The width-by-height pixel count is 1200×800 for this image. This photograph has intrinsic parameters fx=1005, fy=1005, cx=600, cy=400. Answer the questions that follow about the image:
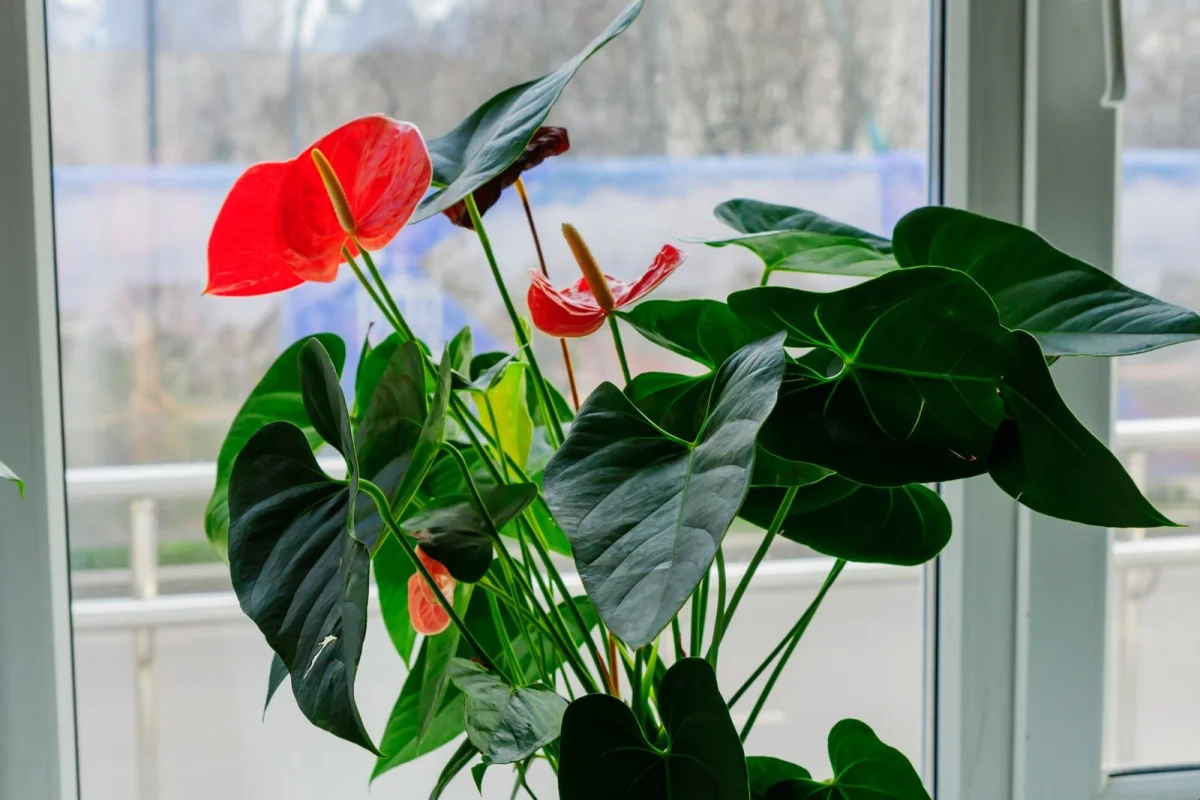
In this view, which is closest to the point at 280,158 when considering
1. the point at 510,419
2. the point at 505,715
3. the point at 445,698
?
the point at 510,419

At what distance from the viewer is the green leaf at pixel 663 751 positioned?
0.44 meters

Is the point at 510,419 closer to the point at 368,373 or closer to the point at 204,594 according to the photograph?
the point at 368,373

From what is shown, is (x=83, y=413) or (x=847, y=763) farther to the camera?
(x=83, y=413)

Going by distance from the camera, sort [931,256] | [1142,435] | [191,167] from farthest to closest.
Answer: [1142,435], [191,167], [931,256]

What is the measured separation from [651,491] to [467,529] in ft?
0.54

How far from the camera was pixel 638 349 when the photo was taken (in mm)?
1029

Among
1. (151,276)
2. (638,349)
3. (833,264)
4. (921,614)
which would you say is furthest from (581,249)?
(921,614)

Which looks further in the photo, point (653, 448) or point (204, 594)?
point (204, 594)

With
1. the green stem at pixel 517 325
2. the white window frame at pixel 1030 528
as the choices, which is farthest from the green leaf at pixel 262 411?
the white window frame at pixel 1030 528

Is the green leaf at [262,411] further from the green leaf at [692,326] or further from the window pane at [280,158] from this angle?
the window pane at [280,158]

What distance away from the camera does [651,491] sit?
39 cm

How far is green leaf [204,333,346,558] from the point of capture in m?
0.64

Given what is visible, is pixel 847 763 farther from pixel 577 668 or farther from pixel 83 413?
pixel 83 413

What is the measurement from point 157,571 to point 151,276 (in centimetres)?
29
